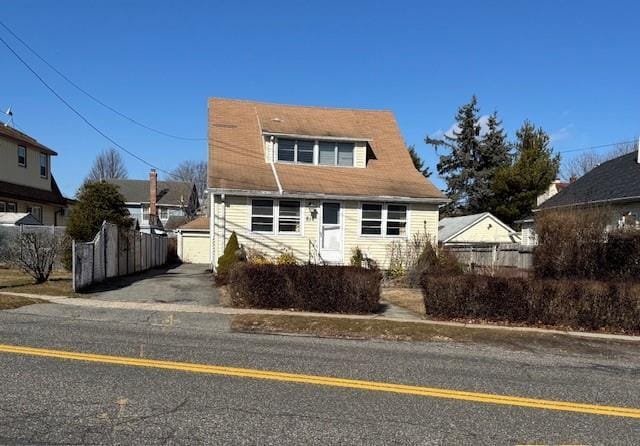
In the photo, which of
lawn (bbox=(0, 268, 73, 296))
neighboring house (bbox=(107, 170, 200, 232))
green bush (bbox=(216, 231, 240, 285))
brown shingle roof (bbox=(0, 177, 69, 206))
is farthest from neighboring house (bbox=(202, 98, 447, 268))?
neighboring house (bbox=(107, 170, 200, 232))

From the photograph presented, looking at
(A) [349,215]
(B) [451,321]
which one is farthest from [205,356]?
(A) [349,215]

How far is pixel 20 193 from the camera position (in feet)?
101

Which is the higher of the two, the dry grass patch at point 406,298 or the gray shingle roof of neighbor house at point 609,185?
the gray shingle roof of neighbor house at point 609,185

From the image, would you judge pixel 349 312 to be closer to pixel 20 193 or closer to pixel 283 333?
pixel 283 333

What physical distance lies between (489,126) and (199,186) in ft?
166

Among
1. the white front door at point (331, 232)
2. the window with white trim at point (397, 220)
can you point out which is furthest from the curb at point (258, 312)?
the window with white trim at point (397, 220)

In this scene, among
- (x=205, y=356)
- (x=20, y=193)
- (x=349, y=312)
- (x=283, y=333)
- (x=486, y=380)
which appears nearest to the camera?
(x=486, y=380)

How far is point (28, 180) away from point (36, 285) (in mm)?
20820

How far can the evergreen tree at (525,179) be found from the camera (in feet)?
138

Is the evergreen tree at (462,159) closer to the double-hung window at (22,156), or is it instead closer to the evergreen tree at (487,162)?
the evergreen tree at (487,162)

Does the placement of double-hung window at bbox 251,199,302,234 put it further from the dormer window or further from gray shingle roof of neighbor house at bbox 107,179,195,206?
gray shingle roof of neighbor house at bbox 107,179,195,206

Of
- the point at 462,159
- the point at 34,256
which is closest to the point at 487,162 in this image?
the point at 462,159

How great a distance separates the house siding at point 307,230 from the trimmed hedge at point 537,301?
1005cm

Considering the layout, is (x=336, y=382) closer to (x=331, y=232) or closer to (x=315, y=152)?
(x=331, y=232)
